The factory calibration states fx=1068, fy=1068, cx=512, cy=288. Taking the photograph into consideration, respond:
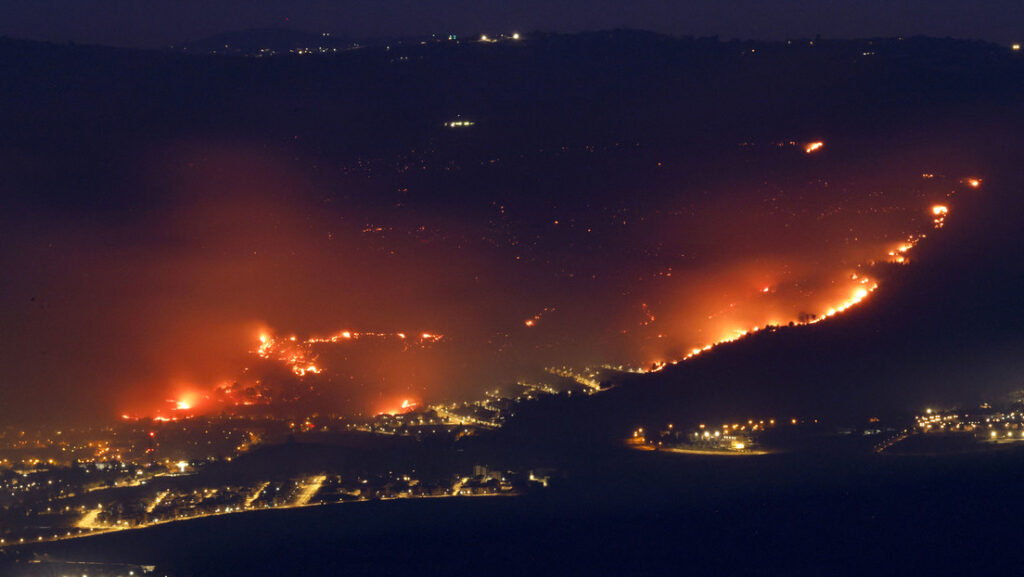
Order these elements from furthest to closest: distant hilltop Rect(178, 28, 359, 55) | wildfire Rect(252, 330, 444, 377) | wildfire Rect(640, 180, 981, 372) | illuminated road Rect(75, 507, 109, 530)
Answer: distant hilltop Rect(178, 28, 359, 55) < wildfire Rect(252, 330, 444, 377) < wildfire Rect(640, 180, 981, 372) < illuminated road Rect(75, 507, 109, 530)

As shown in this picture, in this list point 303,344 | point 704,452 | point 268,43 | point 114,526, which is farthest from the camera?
point 268,43

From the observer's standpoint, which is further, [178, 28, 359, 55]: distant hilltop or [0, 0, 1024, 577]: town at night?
[178, 28, 359, 55]: distant hilltop

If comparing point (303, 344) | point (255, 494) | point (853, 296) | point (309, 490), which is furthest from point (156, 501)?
point (853, 296)

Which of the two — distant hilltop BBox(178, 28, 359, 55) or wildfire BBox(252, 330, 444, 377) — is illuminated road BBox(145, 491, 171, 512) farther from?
distant hilltop BBox(178, 28, 359, 55)

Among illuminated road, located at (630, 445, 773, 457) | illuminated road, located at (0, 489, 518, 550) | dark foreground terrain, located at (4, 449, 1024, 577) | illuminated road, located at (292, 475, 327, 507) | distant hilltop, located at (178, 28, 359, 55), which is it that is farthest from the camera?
distant hilltop, located at (178, 28, 359, 55)

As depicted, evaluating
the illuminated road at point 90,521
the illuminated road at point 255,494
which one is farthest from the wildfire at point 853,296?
the illuminated road at point 90,521

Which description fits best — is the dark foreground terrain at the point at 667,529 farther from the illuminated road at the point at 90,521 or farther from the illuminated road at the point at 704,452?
the illuminated road at the point at 90,521

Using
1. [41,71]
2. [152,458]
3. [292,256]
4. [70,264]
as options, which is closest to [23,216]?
[70,264]

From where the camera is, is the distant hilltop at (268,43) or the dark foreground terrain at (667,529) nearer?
the dark foreground terrain at (667,529)

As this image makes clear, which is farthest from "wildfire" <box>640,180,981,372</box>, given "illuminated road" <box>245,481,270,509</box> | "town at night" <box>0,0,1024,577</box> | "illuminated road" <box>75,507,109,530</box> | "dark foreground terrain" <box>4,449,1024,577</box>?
"illuminated road" <box>75,507,109,530</box>

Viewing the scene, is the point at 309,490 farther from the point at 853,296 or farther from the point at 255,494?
the point at 853,296

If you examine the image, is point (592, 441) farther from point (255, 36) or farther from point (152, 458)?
point (255, 36)
